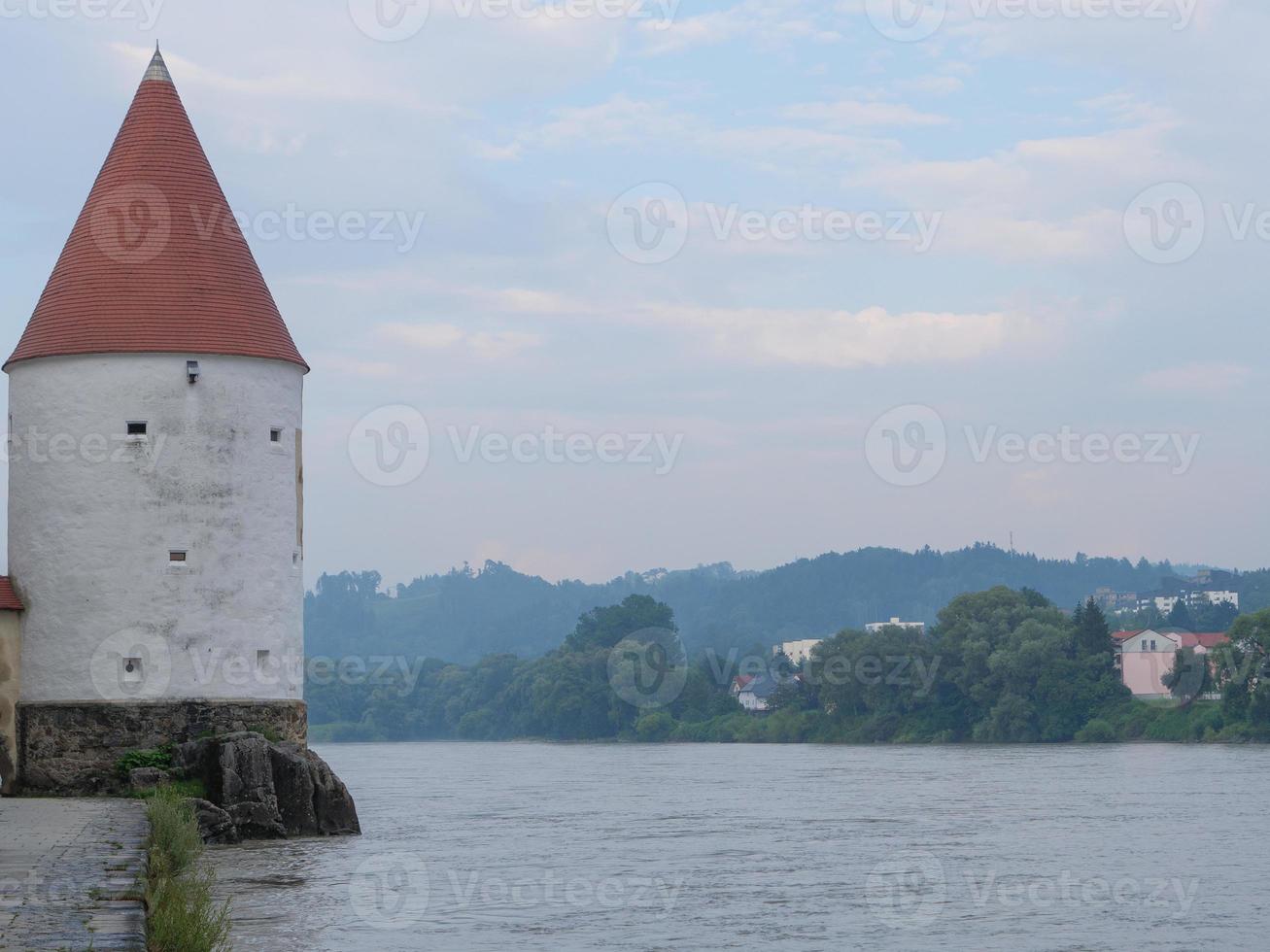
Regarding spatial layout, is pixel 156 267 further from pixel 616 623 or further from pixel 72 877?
pixel 616 623

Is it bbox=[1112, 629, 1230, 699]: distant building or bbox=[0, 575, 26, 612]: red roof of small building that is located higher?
bbox=[0, 575, 26, 612]: red roof of small building

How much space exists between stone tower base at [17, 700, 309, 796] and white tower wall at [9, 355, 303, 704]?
0.67 ft

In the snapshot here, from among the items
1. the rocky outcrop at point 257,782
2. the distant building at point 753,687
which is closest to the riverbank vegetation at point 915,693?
the distant building at point 753,687

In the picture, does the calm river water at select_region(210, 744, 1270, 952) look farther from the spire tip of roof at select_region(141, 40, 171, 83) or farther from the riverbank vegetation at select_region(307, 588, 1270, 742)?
the riverbank vegetation at select_region(307, 588, 1270, 742)

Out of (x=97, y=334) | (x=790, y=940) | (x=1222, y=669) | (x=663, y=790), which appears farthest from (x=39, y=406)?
(x=1222, y=669)

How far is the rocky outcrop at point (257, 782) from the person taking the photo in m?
27.5

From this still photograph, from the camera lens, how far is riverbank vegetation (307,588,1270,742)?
268 feet

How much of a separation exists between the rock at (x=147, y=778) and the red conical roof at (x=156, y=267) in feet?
22.0

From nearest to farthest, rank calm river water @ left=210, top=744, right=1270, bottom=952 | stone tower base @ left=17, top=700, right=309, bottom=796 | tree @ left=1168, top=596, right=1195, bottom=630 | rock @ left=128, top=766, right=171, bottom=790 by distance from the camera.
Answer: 1. calm river water @ left=210, top=744, right=1270, bottom=952
2. rock @ left=128, top=766, right=171, bottom=790
3. stone tower base @ left=17, top=700, right=309, bottom=796
4. tree @ left=1168, top=596, right=1195, bottom=630

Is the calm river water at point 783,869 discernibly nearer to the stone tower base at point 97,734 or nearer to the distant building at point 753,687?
the stone tower base at point 97,734

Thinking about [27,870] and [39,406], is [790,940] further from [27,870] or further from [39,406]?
[39,406]

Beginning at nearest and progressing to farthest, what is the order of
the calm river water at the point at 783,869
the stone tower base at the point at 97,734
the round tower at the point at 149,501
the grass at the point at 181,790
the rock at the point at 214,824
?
the calm river water at the point at 783,869 < the rock at the point at 214,824 < the grass at the point at 181,790 < the stone tower base at the point at 97,734 < the round tower at the point at 149,501

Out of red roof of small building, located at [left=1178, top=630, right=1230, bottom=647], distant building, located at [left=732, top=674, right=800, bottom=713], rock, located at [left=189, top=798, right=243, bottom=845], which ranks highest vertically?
red roof of small building, located at [left=1178, top=630, right=1230, bottom=647]

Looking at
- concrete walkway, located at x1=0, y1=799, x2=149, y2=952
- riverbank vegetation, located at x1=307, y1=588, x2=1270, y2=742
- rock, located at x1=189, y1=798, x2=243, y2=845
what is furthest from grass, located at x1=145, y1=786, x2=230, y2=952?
riverbank vegetation, located at x1=307, y1=588, x2=1270, y2=742
